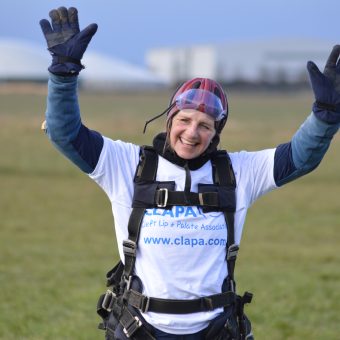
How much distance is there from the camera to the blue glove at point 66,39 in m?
3.63

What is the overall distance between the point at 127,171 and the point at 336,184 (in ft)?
57.1

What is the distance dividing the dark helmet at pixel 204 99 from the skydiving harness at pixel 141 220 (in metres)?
0.17

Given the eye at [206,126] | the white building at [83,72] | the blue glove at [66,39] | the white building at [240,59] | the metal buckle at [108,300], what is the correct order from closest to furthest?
the blue glove at [66,39]
the eye at [206,126]
the metal buckle at [108,300]
the white building at [83,72]
the white building at [240,59]

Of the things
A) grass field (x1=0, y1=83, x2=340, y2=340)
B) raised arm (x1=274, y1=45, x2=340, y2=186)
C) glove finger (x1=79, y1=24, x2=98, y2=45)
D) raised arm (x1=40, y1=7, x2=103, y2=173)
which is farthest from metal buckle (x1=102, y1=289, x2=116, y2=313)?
grass field (x1=0, y1=83, x2=340, y2=340)

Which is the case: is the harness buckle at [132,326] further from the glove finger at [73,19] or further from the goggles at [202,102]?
the glove finger at [73,19]

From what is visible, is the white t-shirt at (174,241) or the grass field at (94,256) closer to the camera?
the white t-shirt at (174,241)

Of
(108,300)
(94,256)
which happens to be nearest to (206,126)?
(108,300)

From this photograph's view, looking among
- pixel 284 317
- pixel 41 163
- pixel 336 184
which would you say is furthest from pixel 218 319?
pixel 41 163

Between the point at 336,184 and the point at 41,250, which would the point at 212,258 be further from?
the point at 336,184

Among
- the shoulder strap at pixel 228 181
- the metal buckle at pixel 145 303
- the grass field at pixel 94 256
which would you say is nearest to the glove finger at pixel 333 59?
the shoulder strap at pixel 228 181

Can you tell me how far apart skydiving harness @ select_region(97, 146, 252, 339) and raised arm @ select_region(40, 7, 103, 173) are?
36 centimetres

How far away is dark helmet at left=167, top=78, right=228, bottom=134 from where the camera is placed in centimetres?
385

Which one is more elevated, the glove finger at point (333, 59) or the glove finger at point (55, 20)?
the glove finger at point (55, 20)

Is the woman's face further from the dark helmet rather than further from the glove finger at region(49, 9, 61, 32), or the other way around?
the glove finger at region(49, 9, 61, 32)
